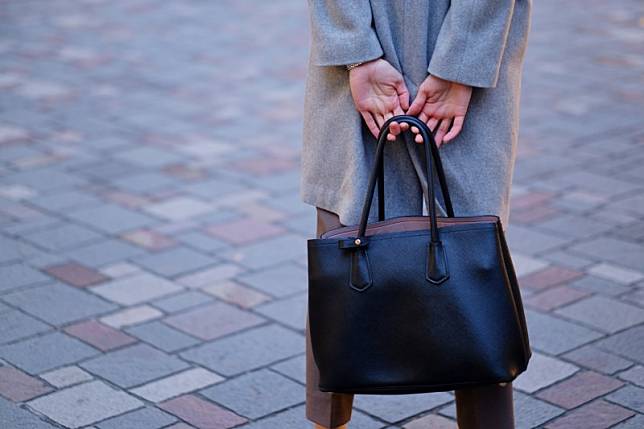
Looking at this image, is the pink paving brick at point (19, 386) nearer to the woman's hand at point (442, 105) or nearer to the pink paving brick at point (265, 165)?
the woman's hand at point (442, 105)

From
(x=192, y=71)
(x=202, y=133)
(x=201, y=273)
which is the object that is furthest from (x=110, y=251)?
(x=192, y=71)

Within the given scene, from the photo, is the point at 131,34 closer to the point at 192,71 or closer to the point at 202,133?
the point at 192,71

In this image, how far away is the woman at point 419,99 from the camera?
7.06ft

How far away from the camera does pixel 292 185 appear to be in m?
4.92

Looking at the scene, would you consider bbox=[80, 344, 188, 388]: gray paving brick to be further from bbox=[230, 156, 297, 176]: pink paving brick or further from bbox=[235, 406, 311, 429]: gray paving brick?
bbox=[230, 156, 297, 176]: pink paving brick

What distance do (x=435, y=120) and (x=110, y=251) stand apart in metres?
2.22

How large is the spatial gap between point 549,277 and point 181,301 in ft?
4.50

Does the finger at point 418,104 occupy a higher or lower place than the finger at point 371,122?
higher

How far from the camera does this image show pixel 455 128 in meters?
2.21

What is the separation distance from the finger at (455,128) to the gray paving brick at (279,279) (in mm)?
1654

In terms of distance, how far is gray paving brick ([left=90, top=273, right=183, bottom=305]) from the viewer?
3.69m

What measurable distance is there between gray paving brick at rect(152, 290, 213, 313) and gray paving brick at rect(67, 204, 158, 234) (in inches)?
28.8

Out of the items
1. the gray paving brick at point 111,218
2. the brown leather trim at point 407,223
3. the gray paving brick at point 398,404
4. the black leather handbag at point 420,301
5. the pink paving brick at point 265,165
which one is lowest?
the gray paving brick at point 398,404

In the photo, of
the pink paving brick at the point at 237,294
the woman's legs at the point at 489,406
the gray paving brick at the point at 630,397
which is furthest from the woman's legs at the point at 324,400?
the pink paving brick at the point at 237,294
